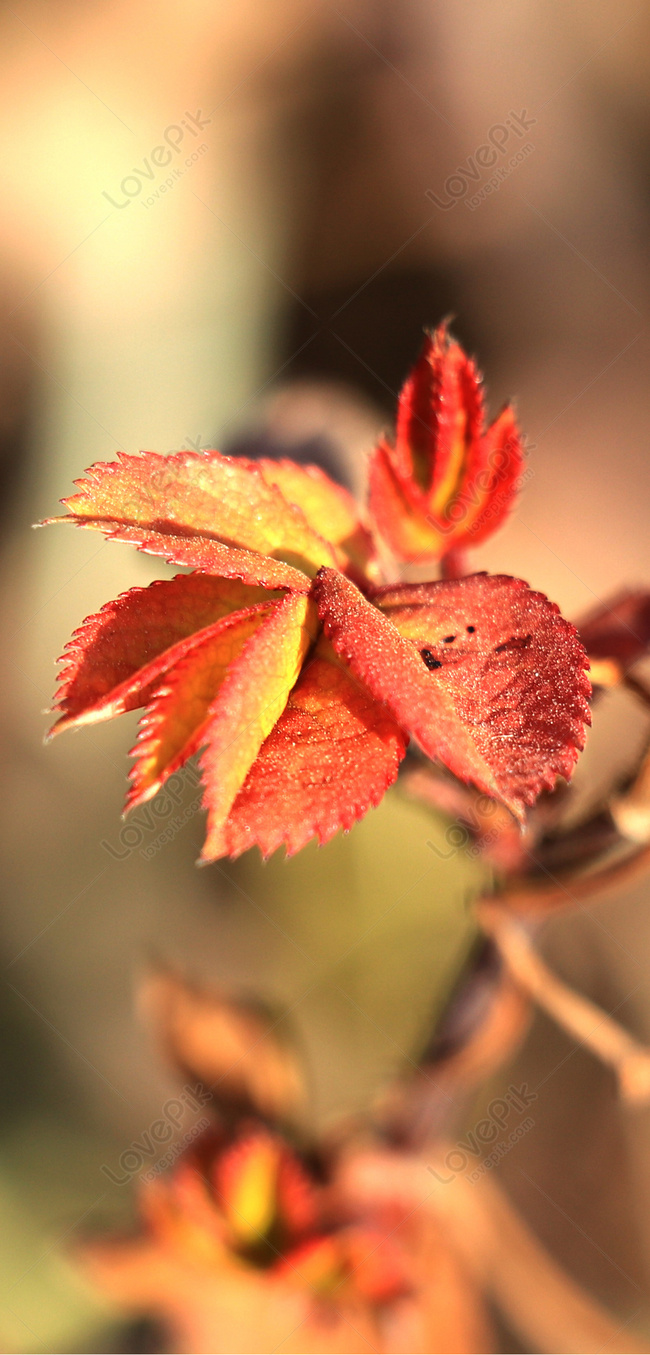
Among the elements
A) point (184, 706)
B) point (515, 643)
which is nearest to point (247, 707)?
point (184, 706)

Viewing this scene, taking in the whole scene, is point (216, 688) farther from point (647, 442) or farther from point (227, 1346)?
point (647, 442)

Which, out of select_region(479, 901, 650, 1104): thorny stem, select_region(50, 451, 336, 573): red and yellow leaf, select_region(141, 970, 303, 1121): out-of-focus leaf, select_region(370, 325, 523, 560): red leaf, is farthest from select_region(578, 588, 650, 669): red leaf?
select_region(141, 970, 303, 1121): out-of-focus leaf

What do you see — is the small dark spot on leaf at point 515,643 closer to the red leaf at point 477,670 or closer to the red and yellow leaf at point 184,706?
the red leaf at point 477,670

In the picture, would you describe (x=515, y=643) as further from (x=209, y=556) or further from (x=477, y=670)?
(x=209, y=556)

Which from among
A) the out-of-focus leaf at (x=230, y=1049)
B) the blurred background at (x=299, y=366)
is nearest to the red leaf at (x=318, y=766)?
the out-of-focus leaf at (x=230, y=1049)

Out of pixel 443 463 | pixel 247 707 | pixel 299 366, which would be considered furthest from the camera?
pixel 299 366

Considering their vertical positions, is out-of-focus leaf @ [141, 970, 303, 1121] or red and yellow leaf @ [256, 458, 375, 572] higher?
red and yellow leaf @ [256, 458, 375, 572]

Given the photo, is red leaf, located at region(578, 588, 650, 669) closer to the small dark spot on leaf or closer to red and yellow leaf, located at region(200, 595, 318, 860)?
the small dark spot on leaf

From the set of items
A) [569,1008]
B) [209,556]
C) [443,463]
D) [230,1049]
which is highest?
[443,463]
